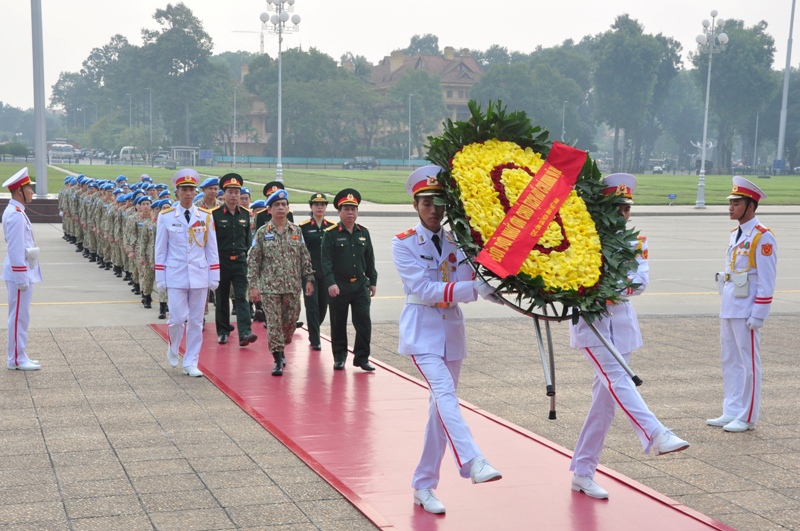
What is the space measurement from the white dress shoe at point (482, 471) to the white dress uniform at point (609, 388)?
40.3 inches

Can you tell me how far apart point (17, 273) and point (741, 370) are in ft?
22.7

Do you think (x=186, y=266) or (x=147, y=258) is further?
(x=147, y=258)

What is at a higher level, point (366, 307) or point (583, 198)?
point (583, 198)

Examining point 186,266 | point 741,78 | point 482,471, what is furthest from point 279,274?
point 741,78

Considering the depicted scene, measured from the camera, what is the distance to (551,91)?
374ft

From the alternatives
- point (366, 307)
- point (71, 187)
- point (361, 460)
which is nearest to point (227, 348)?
point (366, 307)

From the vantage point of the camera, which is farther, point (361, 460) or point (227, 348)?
point (227, 348)

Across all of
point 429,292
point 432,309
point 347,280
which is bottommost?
point 347,280

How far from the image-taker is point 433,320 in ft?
19.1

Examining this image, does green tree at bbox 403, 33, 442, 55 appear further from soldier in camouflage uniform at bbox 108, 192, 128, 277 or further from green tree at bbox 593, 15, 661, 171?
soldier in camouflage uniform at bbox 108, 192, 128, 277

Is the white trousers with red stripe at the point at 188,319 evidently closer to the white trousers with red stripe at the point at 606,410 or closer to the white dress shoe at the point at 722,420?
the white trousers with red stripe at the point at 606,410

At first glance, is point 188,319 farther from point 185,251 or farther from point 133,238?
point 133,238

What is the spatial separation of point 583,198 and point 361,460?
252 cm

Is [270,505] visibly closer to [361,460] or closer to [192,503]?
[192,503]
